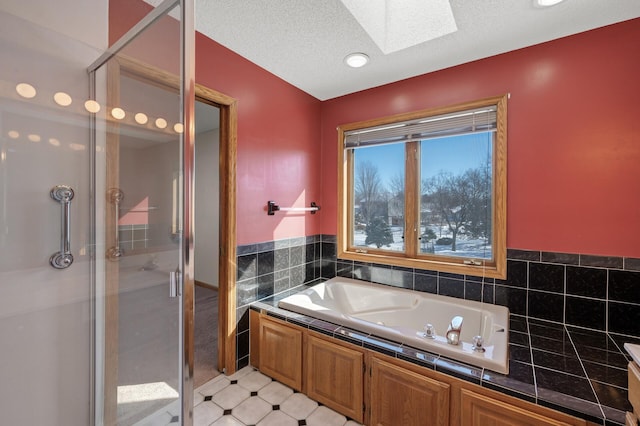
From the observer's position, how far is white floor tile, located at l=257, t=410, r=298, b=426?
170 centimetres

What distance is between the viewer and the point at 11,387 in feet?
3.92

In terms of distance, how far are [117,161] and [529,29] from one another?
2.64 meters

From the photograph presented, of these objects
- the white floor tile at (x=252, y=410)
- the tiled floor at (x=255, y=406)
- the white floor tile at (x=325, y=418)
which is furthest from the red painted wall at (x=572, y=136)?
the white floor tile at (x=252, y=410)

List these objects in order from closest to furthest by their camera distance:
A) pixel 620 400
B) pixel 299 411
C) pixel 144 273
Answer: pixel 620 400 → pixel 144 273 → pixel 299 411

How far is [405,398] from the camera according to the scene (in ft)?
5.03

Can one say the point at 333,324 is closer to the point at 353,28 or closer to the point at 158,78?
the point at 158,78

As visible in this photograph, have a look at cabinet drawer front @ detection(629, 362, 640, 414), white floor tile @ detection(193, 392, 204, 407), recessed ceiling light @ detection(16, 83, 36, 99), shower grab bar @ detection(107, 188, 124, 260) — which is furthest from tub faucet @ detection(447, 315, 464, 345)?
recessed ceiling light @ detection(16, 83, 36, 99)

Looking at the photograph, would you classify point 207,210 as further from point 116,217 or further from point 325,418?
point 325,418

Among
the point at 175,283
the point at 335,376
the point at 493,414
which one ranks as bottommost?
the point at 335,376

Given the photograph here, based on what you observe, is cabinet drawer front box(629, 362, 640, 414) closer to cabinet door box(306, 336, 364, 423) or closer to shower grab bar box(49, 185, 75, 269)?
cabinet door box(306, 336, 364, 423)

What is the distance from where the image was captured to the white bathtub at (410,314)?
1507 millimetres

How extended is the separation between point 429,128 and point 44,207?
2.64 metres

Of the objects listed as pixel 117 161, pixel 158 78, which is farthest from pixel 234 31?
pixel 117 161

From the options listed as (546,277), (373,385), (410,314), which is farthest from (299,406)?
(546,277)
